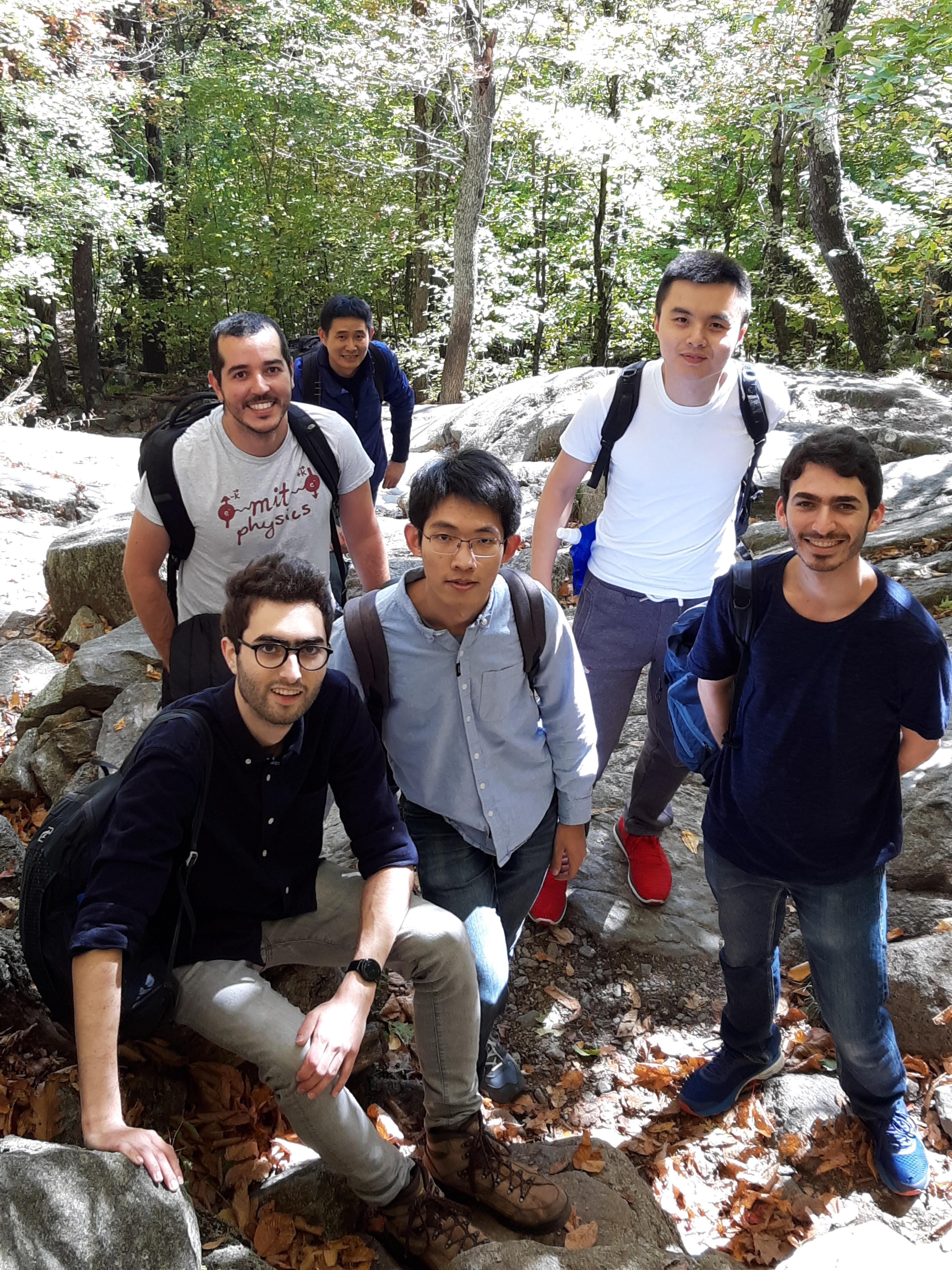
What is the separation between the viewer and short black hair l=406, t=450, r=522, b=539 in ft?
8.49

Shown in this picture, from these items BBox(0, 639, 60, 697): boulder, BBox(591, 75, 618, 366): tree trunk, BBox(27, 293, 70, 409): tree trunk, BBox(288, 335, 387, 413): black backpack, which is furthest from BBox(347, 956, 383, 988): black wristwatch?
BBox(27, 293, 70, 409): tree trunk

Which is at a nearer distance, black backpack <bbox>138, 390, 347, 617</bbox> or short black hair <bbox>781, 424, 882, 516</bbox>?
short black hair <bbox>781, 424, 882, 516</bbox>

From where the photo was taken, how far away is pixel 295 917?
271cm

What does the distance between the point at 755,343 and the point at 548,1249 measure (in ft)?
56.9

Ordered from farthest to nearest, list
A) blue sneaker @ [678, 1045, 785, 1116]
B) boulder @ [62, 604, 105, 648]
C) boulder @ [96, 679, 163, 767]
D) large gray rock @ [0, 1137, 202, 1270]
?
boulder @ [62, 604, 105, 648] < boulder @ [96, 679, 163, 767] < blue sneaker @ [678, 1045, 785, 1116] < large gray rock @ [0, 1137, 202, 1270]

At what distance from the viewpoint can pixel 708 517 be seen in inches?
136

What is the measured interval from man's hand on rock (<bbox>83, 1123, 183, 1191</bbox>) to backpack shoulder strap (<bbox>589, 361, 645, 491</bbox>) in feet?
8.08

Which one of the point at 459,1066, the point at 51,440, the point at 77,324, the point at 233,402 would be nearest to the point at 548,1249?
the point at 459,1066

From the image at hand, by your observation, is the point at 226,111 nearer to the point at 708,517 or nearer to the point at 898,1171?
the point at 708,517

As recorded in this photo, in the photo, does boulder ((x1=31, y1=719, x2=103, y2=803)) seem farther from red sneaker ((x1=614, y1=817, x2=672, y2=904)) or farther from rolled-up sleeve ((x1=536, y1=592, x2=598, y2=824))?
rolled-up sleeve ((x1=536, y1=592, x2=598, y2=824))

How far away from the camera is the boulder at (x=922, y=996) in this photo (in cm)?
341

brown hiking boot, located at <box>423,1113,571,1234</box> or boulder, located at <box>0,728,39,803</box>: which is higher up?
brown hiking boot, located at <box>423,1113,571,1234</box>

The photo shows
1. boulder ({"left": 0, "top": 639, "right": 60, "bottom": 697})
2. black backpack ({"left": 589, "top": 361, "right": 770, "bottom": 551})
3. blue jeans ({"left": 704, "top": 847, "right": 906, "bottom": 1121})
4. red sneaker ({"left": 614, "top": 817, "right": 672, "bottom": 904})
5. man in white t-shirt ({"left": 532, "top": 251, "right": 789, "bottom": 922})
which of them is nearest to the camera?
blue jeans ({"left": 704, "top": 847, "right": 906, "bottom": 1121})

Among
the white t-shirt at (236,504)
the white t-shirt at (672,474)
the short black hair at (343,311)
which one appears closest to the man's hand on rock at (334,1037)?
the white t-shirt at (236,504)
